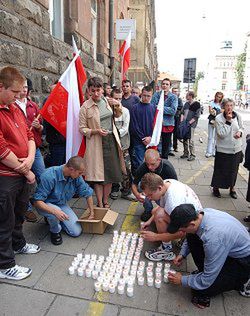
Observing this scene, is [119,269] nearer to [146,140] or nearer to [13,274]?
[13,274]

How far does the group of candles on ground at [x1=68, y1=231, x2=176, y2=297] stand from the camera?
2711 mm

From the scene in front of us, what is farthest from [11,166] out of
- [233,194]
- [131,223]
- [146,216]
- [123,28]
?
[123,28]

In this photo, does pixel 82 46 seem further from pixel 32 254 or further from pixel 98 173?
pixel 32 254

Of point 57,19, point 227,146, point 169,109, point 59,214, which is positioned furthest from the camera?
point 57,19

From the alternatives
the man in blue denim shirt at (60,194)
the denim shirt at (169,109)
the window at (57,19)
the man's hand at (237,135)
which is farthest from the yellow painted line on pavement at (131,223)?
the window at (57,19)

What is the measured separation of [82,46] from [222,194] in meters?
5.05

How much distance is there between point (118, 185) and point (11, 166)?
280 centimetres

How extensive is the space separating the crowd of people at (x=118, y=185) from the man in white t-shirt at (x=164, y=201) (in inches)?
0.4

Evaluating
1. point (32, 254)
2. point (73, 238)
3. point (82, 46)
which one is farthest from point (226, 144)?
point (82, 46)

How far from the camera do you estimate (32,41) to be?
4.68m

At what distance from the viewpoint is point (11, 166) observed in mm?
2584

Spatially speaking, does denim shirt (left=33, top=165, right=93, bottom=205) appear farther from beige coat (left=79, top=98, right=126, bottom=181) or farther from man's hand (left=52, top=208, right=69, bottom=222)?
beige coat (left=79, top=98, right=126, bottom=181)

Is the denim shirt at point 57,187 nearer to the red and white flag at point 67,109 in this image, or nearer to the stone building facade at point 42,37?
the red and white flag at point 67,109

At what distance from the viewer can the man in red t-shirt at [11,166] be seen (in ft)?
8.08
